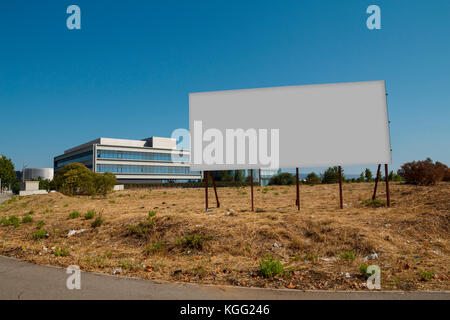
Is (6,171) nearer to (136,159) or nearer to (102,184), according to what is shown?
(136,159)

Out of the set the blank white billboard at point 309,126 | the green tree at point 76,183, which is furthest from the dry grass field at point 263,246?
the green tree at point 76,183

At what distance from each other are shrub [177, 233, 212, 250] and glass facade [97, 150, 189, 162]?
8326cm

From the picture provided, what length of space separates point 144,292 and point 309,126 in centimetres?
758

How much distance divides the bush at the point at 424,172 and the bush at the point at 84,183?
26.5m

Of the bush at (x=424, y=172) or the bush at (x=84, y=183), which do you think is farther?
the bush at (x=84, y=183)

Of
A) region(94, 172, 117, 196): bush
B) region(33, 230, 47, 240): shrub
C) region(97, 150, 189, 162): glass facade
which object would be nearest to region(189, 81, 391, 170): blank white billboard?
region(33, 230, 47, 240): shrub

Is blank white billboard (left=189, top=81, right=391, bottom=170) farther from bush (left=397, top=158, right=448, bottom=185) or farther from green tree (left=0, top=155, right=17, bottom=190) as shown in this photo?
green tree (left=0, top=155, right=17, bottom=190)

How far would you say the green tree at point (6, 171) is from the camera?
66.6m

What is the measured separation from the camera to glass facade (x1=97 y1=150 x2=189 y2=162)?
8441 cm

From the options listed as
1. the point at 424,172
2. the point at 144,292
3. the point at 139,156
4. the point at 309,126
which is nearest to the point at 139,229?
the point at 144,292

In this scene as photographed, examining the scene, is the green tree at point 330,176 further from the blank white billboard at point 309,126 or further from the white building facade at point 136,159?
the white building facade at point 136,159

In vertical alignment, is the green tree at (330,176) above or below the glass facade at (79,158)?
below
